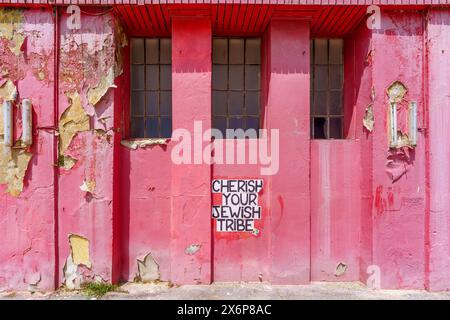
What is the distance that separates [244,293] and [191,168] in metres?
1.92

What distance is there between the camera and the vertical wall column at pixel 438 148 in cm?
511

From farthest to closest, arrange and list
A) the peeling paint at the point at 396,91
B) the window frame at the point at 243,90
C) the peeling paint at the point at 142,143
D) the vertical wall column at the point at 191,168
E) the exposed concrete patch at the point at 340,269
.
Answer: the window frame at the point at 243,90, the exposed concrete patch at the point at 340,269, the peeling paint at the point at 142,143, the vertical wall column at the point at 191,168, the peeling paint at the point at 396,91

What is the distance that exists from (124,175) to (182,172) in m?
0.89

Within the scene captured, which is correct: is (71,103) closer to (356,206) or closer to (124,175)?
(124,175)

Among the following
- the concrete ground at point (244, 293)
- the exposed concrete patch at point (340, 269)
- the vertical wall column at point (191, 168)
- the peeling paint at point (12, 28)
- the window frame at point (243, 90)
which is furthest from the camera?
the window frame at point (243, 90)

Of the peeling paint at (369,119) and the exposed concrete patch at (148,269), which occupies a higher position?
the peeling paint at (369,119)

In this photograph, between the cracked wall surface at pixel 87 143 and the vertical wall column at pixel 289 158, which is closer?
the cracked wall surface at pixel 87 143

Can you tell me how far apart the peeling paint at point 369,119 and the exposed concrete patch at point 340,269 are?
81.2 inches

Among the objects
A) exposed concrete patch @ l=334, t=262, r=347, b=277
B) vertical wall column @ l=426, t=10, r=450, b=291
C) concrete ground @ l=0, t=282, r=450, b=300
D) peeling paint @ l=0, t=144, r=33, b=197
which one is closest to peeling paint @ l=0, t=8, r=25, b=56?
peeling paint @ l=0, t=144, r=33, b=197

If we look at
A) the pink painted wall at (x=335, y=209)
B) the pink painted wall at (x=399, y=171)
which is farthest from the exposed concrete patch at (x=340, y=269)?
the pink painted wall at (x=399, y=171)

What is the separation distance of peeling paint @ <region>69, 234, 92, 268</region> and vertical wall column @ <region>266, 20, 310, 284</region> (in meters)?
2.63

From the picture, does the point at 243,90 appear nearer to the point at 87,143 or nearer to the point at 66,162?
the point at 87,143

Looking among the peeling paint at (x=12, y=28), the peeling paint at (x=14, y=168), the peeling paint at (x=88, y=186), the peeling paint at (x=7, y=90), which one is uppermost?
the peeling paint at (x=12, y=28)

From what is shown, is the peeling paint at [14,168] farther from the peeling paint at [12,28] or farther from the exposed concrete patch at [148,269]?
the exposed concrete patch at [148,269]
